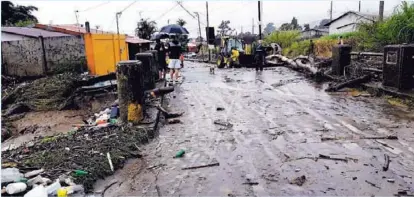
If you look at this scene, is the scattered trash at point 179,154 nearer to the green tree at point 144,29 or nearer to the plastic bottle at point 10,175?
the plastic bottle at point 10,175

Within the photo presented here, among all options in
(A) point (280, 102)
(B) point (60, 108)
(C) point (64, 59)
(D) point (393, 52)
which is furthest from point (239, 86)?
(C) point (64, 59)

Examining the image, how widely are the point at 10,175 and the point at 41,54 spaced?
12336mm

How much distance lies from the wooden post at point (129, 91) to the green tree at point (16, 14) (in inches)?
1226

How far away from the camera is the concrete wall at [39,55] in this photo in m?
14.7

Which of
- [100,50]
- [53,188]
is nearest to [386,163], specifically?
[53,188]

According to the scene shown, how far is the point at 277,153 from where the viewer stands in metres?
5.12

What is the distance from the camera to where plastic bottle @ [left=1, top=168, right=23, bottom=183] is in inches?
147

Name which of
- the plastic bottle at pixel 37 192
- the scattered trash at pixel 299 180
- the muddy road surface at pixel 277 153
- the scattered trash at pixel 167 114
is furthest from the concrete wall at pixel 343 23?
the plastic bottle at pixel 37 192

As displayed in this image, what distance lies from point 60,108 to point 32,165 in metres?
7.83

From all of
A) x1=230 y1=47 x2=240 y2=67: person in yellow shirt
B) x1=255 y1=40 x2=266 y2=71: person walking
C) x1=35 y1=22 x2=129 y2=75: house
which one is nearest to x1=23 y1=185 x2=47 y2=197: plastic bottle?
x1=35 y1=22 x2=129 y2=75: house

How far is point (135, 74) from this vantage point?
6.78 meters

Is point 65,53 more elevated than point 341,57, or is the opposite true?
point 65,53

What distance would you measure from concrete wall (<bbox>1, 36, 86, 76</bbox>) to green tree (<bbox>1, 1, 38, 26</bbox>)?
20748 millimetres

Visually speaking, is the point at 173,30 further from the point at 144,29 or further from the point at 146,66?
the point at 144,29
